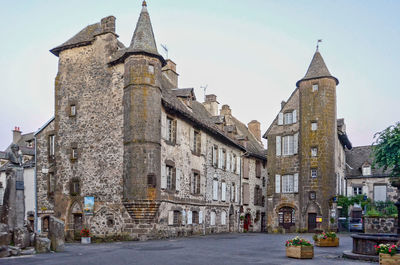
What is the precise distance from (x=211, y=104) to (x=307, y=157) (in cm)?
1020

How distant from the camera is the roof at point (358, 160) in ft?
138

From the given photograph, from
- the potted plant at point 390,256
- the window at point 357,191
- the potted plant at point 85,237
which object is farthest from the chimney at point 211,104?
the potted plant at point 390,256

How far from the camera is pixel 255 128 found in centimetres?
4919

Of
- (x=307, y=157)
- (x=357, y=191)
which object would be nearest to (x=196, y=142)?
(x=307, y=157)

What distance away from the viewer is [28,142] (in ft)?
137

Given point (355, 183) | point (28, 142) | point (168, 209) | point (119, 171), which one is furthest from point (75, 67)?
point (355, 183)

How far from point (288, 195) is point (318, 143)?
16.6ft

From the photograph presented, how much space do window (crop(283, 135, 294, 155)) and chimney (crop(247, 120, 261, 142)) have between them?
10694mm

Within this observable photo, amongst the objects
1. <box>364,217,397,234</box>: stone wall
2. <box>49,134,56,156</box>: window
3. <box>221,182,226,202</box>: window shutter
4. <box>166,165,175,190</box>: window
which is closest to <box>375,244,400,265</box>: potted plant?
<box>364,217,397,234</box>: stone wall

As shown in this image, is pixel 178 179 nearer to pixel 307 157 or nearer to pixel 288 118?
pixel 307 157

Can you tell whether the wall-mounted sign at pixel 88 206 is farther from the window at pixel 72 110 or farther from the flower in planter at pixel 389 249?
the flower in planter at pixel 389 249

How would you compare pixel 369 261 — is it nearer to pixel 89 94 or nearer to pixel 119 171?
pixel 119 171

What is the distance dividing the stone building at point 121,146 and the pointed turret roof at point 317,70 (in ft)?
35.3

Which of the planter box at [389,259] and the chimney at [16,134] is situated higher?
the chimney at [16,134]
